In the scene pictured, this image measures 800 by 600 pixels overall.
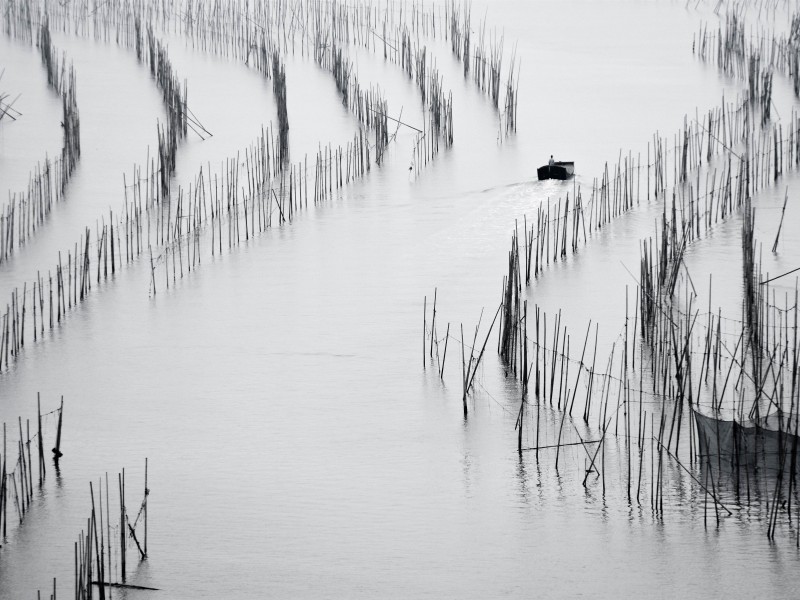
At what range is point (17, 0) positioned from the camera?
11000 mm

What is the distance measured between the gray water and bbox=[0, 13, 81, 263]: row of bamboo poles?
8 centimetres

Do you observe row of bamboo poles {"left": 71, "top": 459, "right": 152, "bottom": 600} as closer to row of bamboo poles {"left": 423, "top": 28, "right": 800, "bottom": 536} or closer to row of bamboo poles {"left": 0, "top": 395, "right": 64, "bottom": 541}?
row of bamboo poles {"left": 0, "top": 395, "right": 64, "bottom": 541}

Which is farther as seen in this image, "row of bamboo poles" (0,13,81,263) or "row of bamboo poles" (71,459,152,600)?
"row of bamboo poles" (0,13,81,263)

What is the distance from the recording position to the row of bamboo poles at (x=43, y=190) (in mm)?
5062

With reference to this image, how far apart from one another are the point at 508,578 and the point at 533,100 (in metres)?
5.83

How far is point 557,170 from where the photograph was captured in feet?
19.2

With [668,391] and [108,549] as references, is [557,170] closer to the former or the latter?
[668,391]

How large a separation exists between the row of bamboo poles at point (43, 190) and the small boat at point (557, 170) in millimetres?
2529

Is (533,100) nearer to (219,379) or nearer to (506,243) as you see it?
(506,243)

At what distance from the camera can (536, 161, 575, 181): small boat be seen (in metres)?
5.85

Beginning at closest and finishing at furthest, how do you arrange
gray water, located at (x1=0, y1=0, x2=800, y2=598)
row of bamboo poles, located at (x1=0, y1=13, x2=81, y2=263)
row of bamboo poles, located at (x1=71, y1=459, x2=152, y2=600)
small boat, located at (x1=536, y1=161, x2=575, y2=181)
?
row of bamboo poles, located at (x1=71, y1=459, x2=152, y2=600)
gray water, located at (x1=0, y1=0, x2=800, y2=598)
row of bamboo poles, located at (x1=0, y1=13, x2=81, y2=263)
small boat, located at (x1=536, y1=161, x2=575, y2=181)

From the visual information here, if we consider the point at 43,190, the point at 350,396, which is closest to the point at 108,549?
the point at 350,396

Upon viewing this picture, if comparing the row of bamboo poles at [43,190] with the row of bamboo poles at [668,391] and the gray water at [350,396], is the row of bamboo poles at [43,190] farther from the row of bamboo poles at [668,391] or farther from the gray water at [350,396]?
the row of bamboo poles at [668,391]

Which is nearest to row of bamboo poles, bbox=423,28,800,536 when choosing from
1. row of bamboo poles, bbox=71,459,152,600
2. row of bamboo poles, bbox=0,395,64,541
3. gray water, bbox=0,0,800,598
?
gray water, bbox=0,0,800,598
